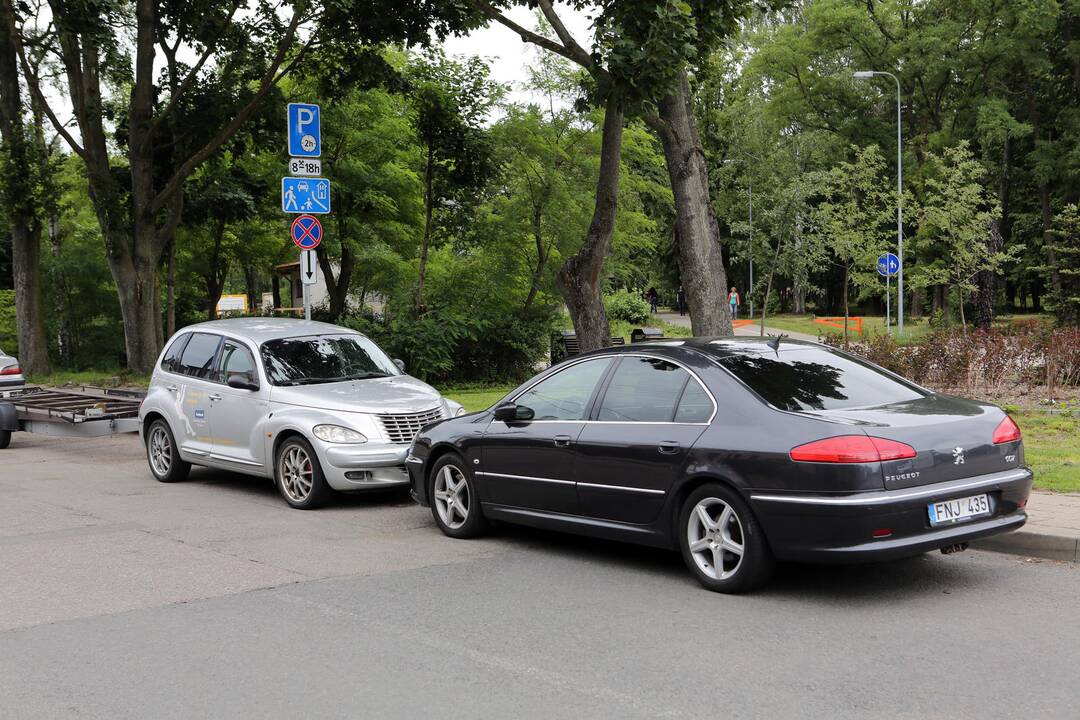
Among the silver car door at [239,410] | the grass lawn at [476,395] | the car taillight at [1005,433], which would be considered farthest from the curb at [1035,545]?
the grass lawn at [476,395]

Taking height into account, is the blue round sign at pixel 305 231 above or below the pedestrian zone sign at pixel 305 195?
below

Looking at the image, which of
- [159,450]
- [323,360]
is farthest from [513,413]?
[159,450]

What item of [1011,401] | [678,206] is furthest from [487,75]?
[1011,401]

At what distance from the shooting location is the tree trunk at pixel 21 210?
2500 centimetres

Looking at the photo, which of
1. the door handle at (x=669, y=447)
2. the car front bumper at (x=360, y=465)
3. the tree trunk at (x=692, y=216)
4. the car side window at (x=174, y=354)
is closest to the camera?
the door handle at (x=669, y=447)

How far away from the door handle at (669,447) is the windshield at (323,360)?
502 cm

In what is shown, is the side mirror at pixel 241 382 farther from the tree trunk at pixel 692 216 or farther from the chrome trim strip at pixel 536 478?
the tree trunk at pixel 692 216

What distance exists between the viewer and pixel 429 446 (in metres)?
8.44

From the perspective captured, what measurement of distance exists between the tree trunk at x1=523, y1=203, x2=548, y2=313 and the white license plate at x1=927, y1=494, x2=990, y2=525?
18.6 m

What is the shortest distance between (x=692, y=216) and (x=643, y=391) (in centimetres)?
615

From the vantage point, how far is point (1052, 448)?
10906 millimetres

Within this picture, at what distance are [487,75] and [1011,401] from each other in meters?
13.8

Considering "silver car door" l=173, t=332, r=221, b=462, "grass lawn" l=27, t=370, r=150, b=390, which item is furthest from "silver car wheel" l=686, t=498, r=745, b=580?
"grass lawn" l=27, t=370, r=150, b=390

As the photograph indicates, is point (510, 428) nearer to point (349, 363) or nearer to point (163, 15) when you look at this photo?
point (349, 363)
